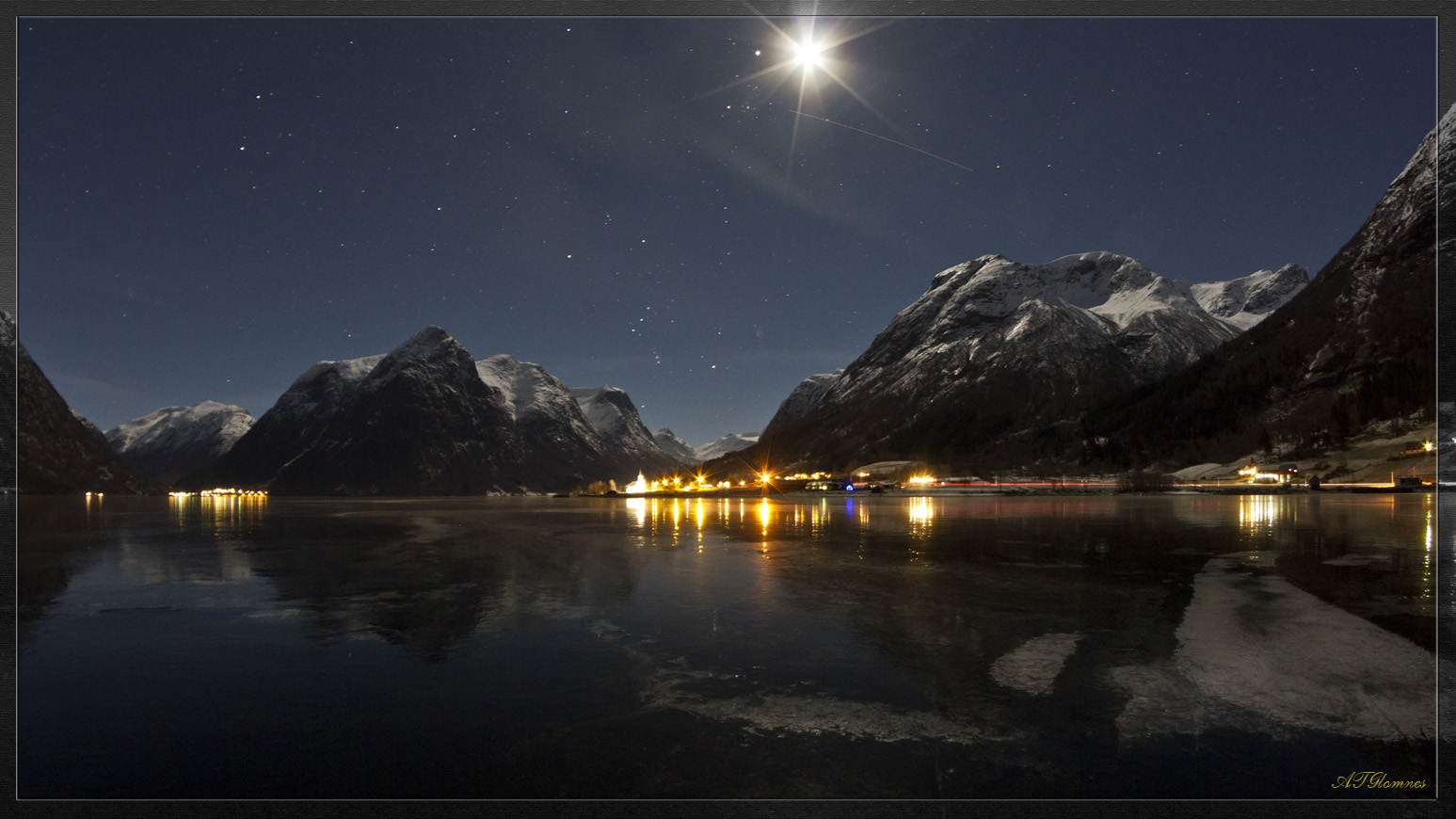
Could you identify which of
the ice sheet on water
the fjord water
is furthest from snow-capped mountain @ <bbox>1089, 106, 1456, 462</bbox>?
the fjord water

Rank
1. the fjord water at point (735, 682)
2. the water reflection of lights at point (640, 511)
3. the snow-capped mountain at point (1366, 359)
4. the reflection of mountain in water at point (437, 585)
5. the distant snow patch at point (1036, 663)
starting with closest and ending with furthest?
the fjord water at point (735, 682)
the distant snow patch at point (1036, 663)
the reflection of mountain in water at point (437, 585)
the water reflection of lights at point (640, 511)
the snow-capped mountain at point (1366, 359)

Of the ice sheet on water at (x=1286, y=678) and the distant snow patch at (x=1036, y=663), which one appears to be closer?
the ice sheet on water at (x=1286, y=678)

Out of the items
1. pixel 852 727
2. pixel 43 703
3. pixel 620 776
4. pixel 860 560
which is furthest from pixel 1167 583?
pixel 43 703

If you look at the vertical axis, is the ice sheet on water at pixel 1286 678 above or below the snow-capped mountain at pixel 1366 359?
below

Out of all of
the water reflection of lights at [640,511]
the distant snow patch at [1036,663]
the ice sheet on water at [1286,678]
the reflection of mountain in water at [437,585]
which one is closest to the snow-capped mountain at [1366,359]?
the water reflection of lights at [640,511]

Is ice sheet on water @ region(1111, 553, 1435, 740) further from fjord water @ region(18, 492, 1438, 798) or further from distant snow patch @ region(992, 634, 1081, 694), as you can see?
distant snow patch @ region(992, 634, 1081, 694)

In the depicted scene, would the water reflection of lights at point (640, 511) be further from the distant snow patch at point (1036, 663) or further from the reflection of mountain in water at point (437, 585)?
the distant snow patch at point (1036, 663)
